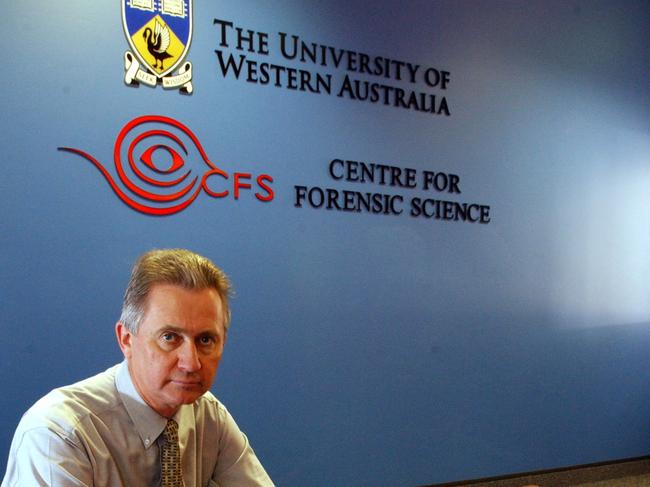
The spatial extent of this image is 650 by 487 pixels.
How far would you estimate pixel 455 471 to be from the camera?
3762mm

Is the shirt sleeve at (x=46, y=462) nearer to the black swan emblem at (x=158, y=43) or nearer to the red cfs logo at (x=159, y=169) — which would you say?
the red cfs logo at (x=159, y=169)

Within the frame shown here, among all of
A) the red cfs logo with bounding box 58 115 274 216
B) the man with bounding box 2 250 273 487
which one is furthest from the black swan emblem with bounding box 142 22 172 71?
the man with bounding box 2 250 273 487

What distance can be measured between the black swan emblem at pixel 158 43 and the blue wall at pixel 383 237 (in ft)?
0.43

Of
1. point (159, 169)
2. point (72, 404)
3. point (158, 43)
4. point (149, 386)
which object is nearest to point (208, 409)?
point (149, 386)

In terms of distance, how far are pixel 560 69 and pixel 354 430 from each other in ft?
9.01

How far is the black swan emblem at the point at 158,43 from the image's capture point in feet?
9.38

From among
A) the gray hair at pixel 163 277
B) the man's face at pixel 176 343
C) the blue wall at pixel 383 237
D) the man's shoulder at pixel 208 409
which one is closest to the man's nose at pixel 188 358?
the man's face at pixel 176 343

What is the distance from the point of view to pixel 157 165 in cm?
290

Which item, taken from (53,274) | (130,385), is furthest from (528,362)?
(130,385)

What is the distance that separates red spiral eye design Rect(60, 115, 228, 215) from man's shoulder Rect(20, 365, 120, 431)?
1.48 meters

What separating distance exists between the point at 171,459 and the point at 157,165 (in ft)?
5.74

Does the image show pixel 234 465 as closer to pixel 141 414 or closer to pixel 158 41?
pixel 141 414

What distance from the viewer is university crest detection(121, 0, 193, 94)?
2818mm

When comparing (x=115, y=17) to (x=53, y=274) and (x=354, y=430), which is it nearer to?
(x=53, y=274)
